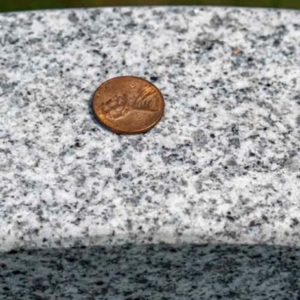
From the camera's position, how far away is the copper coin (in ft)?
6.06

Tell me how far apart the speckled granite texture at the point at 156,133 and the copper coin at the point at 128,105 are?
3 centimetres

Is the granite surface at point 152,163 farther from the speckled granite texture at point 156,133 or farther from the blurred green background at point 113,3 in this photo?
the blurred green background at point 113,3

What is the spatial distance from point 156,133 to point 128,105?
0.11 metres

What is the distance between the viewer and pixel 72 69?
1986mm

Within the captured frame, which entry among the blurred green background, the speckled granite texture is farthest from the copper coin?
the blurred green background

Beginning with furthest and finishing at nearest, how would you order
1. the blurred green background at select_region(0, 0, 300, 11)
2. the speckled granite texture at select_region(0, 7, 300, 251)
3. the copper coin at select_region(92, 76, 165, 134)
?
the blurred green background at select_region(0, 0, 300, 11) < the copper coin at select_region(92, 76, 165, 134) < the speckled granite texture at select_region(0, 7, 300, 251)

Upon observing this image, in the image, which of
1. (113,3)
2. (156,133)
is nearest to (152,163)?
(156,133)

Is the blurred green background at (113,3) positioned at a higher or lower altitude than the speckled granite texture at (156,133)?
higher

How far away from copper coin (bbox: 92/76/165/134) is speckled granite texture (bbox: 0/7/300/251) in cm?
3

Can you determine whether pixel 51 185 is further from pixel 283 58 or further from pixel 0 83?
pixel 283 58

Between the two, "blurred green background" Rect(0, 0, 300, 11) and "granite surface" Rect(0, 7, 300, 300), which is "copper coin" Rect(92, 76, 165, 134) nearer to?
"granite surface" Rect(0, 7, 300, 300)

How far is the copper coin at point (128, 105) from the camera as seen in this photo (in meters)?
1.85

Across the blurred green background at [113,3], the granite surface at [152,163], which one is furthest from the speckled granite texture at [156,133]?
the blurred green background at [113,3]

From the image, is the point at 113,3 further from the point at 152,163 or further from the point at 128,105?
the point at 152,163
